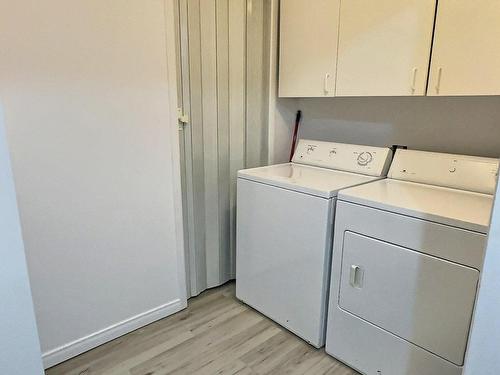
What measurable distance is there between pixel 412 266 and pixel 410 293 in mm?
123

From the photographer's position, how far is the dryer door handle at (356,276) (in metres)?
1.64

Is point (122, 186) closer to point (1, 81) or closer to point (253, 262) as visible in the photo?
point (1, 81)

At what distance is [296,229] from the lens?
6.14 feet

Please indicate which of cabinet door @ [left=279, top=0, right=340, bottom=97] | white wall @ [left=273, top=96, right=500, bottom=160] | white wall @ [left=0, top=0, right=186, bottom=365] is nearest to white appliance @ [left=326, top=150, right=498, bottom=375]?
white wall @ [left=273, top=96, right=500, bottom=160]

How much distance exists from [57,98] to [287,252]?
1399 millimetres

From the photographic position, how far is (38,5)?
145cm

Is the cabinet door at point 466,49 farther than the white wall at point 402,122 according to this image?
No

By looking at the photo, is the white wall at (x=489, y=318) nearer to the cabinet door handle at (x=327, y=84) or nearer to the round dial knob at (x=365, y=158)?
the round dial knob at (x=365, y=158)

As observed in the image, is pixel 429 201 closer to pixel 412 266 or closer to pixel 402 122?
pixel 412 266

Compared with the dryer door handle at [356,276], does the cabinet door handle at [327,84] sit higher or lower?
higher

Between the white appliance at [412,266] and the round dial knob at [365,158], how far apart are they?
216 millimetres

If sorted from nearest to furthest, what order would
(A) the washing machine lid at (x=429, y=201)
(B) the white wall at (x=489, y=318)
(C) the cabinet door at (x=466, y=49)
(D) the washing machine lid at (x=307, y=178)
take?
(B) the white wall at (x=489, y=318), (A) the washing machine lid at (x=429, y=201), (C) the cabinet door at (x=466, y=49), (D) the washing machine lid at (x=307, y=178)

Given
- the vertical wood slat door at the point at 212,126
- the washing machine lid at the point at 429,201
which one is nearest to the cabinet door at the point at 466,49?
the washing machine lid at the point at 429,201

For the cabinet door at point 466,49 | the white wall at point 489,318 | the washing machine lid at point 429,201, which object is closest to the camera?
the white wall at point 489,318
